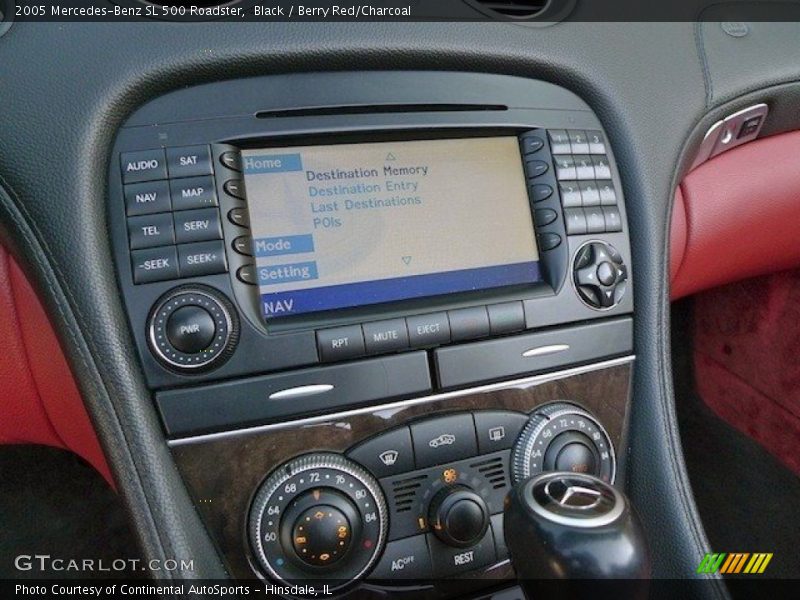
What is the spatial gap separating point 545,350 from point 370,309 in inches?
8.5

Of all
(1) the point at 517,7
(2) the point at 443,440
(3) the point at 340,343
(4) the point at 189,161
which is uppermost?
(1) the point at 517,7

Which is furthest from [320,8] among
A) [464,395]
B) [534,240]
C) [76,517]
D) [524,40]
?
[76,517]

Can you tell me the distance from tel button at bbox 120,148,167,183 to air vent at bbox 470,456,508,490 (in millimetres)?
459

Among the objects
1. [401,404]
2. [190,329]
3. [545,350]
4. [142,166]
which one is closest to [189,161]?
[142,166]

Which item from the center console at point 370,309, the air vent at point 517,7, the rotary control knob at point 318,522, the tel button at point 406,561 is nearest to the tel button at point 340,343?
the center console at point 370,309

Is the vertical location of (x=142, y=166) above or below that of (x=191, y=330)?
above

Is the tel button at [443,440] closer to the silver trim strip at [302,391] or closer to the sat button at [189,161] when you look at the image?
the silver trim strip at [302,391]

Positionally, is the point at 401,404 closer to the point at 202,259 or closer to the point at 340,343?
the point at 340,343

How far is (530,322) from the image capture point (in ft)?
3.08

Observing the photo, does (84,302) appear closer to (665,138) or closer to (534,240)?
(534,240)

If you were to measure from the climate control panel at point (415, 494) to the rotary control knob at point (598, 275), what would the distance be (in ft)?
0.43

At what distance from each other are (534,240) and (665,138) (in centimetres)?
26

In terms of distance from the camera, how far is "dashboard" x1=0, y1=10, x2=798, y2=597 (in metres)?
0.82

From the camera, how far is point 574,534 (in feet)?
2.22
